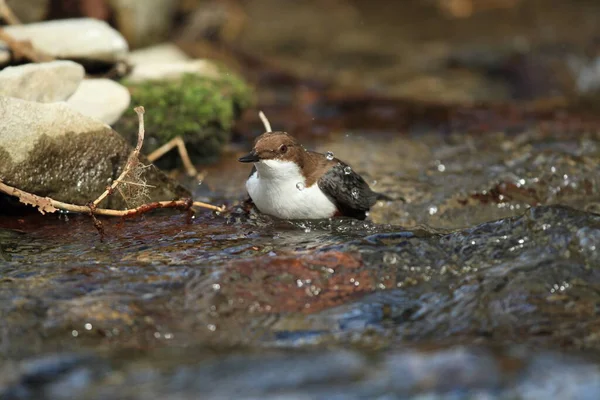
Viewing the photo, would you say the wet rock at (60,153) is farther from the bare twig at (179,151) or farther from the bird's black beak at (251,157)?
the bare twig at (179,151)

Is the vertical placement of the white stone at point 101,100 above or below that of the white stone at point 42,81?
below

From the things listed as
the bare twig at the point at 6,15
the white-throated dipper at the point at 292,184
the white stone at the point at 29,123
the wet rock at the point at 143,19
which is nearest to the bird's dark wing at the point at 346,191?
the white-throated dipper at the point at 292,184

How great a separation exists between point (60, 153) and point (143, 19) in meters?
4.41

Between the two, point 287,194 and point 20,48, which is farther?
point 20,48

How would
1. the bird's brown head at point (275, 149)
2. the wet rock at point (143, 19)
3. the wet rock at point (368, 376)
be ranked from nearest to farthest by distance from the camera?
1. the wet rock at point (368, 376)
2. the bird's brown head at point (275, 149)
3. the wet rock at point (143, 19)

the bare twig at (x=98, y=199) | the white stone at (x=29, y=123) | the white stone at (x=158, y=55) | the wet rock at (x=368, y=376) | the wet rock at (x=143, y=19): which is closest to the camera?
the wet rock at (x=368, y=376)

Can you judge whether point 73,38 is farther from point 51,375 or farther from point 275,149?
point 51,375

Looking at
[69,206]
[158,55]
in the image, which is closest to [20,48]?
[69,206]

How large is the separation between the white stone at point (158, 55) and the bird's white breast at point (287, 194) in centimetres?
362

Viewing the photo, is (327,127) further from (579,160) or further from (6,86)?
(6,86)

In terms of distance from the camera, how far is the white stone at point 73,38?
21.2 feet

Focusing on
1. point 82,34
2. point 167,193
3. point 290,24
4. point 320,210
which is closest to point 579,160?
point 320,210

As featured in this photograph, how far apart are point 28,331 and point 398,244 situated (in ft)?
6.67

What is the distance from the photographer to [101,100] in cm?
625
